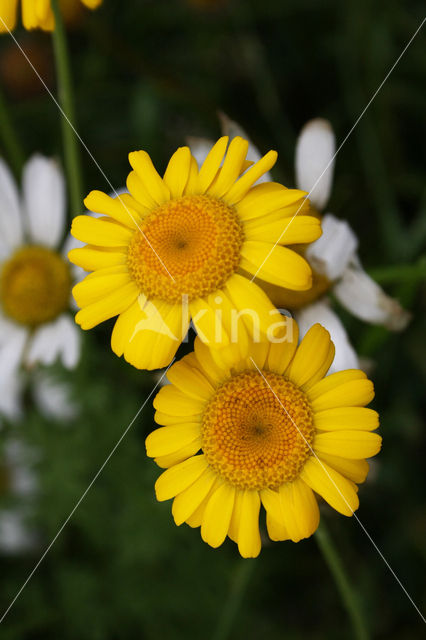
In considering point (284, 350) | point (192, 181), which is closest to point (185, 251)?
point (192, 181)

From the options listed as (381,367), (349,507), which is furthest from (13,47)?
(349,507)

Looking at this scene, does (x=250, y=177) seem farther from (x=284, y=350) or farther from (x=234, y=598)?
(x=234, y=598)

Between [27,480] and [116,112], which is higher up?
[116,112]

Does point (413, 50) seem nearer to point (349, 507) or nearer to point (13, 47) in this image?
point (13, 47)

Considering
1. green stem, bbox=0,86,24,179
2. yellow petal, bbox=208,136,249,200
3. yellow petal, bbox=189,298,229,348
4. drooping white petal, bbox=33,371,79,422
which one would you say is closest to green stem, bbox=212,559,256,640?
drooping white petal, bbox=33,371,79,422

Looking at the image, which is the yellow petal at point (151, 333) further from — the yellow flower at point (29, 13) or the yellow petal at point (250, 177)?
the yellow flower at point (29, 13)

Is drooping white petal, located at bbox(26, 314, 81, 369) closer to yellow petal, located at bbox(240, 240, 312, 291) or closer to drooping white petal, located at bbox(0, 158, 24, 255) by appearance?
drooping white petal, located at bbox(0, 158, 24, 255)
